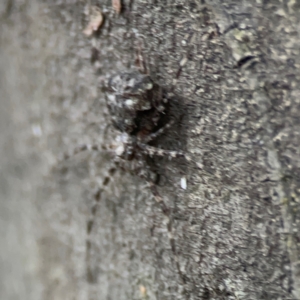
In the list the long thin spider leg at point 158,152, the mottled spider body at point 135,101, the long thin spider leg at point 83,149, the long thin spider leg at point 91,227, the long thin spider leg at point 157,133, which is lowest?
the long thin spider leg at point 91,227

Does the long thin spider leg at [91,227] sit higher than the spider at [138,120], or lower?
lower

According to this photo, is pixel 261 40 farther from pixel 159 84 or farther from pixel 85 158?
pixel 85 158

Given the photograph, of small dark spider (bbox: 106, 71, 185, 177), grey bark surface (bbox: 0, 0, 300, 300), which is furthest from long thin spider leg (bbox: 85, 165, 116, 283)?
small dark spider (bbox: 106, 71, 185, 177)

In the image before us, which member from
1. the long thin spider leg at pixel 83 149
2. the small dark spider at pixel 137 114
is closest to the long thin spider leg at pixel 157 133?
the small dark spider at pixel 137 114

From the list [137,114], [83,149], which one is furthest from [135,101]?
[83,149]

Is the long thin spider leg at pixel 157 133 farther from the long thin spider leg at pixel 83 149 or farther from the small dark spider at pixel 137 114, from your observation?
the long thin spider leg at pixel 83 149

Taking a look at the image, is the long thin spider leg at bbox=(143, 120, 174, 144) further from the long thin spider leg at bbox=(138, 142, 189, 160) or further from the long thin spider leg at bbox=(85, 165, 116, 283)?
the long thin spider leg at bbox=(85, 165, 116, 283)

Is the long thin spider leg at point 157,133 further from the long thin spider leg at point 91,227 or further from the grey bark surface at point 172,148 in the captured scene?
the long thin spider leg at point 91,227

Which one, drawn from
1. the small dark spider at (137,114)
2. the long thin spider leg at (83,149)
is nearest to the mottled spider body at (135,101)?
the small dark spider at (137,114)

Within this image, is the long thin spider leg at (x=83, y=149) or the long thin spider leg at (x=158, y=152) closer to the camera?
the long thin spider leg at (x=158, y=152)

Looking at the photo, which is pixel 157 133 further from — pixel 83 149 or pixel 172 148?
pixel 83 149
